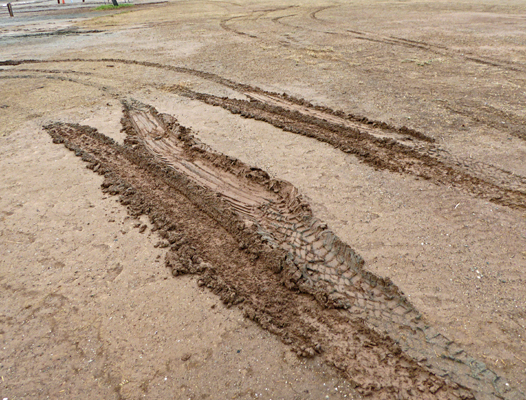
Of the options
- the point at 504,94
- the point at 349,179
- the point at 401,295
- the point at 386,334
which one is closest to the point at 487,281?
the point at 401,295

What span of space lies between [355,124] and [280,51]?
6.38 m

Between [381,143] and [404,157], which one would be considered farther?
Answer: [381,143]

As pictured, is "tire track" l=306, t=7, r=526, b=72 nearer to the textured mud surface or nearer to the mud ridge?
the mud ridge

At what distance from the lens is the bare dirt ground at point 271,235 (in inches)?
125

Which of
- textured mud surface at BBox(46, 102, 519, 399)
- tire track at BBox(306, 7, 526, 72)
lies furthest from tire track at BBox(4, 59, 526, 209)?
tire track at BBox(306, 7, 526, 72)

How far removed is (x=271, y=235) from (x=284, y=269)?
0.62 m

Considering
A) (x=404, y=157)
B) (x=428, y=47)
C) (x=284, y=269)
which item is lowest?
(x=284, y=269)

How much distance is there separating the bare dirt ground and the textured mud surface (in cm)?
2

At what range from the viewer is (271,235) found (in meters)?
4.56

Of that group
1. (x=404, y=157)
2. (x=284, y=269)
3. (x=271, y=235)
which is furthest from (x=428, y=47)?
(x=284, y=269)

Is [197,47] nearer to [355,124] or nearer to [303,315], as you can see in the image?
[355,124]

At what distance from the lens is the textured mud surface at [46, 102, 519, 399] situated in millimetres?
3084

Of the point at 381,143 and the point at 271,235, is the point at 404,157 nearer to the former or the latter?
the point at 381,143

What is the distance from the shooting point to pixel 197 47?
13.5 meters
